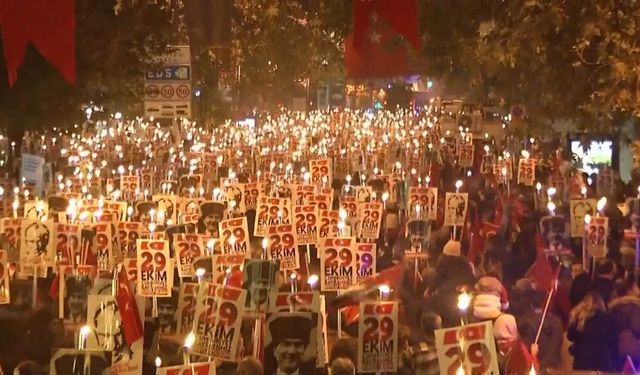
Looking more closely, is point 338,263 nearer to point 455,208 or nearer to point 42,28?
point 42,28

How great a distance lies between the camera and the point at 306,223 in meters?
14.7

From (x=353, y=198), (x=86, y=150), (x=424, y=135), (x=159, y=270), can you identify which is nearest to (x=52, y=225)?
(x=159, y=270)

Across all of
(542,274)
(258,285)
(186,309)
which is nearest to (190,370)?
(186,309)

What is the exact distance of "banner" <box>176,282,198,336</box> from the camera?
955 cm

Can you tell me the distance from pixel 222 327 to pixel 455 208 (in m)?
7.77

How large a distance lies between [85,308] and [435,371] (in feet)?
11.4

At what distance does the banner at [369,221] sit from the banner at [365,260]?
3.42 metres

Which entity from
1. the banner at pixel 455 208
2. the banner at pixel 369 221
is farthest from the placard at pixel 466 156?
the banner at pixel 369 221

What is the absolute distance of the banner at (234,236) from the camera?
13109mm

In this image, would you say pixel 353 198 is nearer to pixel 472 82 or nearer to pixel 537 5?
pixel 537 5

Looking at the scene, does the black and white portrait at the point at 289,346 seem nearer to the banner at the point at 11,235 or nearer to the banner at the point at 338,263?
the banner at the point at 338,263

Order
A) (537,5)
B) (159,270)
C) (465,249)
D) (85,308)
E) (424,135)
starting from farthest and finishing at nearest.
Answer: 1. (424,135)
2. (465,249)
3. (537,5)
4. (159,270)
5. (85,308)

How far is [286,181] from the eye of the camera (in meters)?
21.5

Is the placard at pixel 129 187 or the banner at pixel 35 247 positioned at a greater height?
the placard at pixel 129 187
